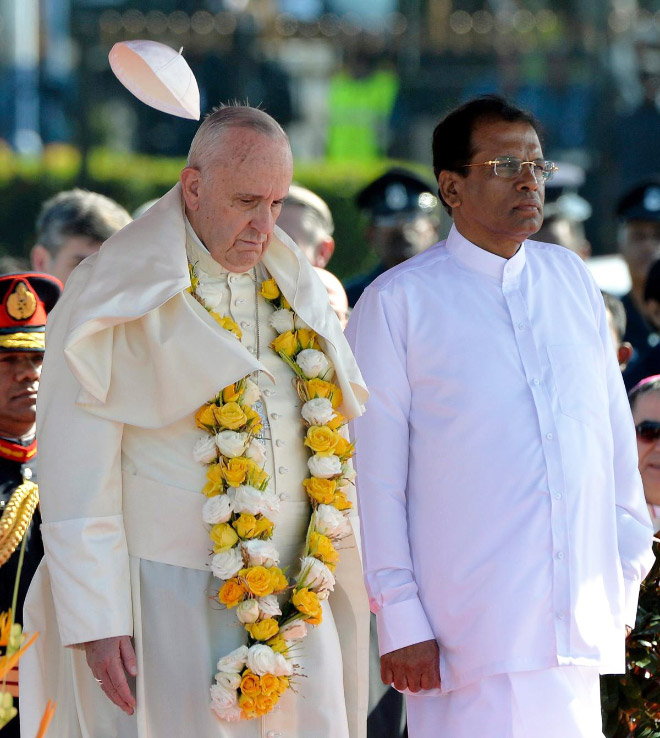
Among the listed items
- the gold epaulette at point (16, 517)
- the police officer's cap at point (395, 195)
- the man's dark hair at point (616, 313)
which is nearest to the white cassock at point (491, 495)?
the gold epaulette at point (16, 517)

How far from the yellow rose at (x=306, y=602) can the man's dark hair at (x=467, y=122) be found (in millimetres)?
1246

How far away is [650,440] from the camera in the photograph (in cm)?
489

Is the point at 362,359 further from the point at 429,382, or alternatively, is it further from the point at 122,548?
the point at 122,548

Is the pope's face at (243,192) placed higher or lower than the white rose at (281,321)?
higher

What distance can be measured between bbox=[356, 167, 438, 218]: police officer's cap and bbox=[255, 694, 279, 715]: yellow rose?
3780 millimetres

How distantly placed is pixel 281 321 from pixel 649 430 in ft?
5.72

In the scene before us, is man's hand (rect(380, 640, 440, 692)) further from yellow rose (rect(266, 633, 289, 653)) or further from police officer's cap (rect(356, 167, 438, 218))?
police officer's cap (rect(356, 167, 438, 218))

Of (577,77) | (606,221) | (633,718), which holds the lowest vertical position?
(633,718)

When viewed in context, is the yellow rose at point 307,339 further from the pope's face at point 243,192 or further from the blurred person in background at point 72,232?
the blurred person in background at point 72,232

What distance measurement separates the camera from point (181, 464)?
3.48 meters

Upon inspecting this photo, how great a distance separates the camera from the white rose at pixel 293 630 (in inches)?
136

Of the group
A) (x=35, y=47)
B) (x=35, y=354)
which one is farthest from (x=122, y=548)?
(x=35, y=47)

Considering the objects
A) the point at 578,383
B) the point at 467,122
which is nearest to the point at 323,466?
the point at 578,383

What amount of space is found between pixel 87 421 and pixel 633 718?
1964mm
